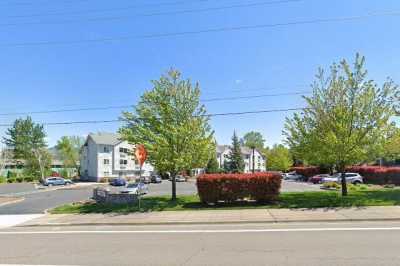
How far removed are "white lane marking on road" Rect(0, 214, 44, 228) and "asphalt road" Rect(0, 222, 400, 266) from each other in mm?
2856

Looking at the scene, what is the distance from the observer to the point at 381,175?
142 ft

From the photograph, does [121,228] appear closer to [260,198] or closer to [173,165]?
[173,165]

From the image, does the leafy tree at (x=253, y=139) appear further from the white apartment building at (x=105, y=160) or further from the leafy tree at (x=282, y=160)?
the white apartment building at (x=105, y=160)

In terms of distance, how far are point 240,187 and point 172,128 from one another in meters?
4.64

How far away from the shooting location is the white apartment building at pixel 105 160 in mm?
80875

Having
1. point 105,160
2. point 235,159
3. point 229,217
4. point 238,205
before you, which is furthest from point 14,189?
point 229,217

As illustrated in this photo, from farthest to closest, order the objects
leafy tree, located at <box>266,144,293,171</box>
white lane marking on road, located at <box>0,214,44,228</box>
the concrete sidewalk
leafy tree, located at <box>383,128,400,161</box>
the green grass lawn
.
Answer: leafy tree, located at <box>266,144,293,171</box> < leafy tree, located at <box>383,128,400,161</box> < the green grass lawn < white lane marking on road, located at <box>0,214,44,228</box> < the concrete sidewalk

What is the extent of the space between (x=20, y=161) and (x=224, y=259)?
93328 millimetres

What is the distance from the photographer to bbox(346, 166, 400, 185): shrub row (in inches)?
1628

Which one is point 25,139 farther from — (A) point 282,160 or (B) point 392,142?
(B) point 392,142

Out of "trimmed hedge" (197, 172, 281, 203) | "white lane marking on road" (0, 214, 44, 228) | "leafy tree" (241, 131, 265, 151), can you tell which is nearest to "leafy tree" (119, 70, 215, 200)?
"trimmed hedge" (197, 172, 281, 203)

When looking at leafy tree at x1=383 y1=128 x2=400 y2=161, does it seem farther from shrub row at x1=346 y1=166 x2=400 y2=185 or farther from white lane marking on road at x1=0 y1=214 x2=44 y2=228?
shrub row at x1=346 y1=166 x2=400 y2=185

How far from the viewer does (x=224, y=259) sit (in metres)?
8.74

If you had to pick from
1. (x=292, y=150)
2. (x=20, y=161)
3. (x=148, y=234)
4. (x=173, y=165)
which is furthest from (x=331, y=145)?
(x=20, y=161)
